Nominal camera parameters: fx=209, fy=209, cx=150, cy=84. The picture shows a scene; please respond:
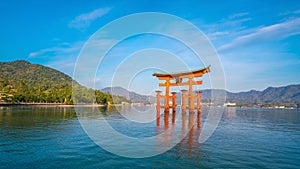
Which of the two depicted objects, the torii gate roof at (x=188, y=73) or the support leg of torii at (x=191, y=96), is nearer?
the torii gate roof at (x=188, y=73)

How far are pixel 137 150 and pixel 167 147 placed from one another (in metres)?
1.49

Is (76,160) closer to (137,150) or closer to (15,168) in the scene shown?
(15,168)

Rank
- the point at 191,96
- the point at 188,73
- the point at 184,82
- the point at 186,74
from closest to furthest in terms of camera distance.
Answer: the point at 191,96, the point at 188,73, the point at 186,74, the point at 184,82

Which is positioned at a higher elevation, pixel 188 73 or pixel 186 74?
pixel 188 73

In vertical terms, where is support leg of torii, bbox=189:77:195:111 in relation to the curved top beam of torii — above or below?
below

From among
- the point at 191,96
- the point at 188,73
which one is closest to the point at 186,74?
the point at 188,73

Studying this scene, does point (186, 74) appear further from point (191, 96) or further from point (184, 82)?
point (191, 96)

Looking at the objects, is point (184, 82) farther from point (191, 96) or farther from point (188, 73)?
point (191, 96)

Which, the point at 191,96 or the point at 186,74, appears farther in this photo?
the point at 186,74

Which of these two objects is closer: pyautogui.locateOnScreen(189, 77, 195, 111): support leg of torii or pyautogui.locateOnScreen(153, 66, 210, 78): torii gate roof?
pyautogui.locateOnScreen(153, 66, 210, 78): torii gate roof

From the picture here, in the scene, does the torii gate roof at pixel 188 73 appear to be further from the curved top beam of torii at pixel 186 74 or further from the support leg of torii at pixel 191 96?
the support leg of torii at pixel 191 96

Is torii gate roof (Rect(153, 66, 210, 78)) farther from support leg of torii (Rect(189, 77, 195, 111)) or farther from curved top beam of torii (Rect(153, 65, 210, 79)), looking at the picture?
support leg of torii (Rect(189, 77, 195, 111))

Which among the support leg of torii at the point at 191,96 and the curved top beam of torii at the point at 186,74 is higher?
the curved top beam of torii at the point at 186,74

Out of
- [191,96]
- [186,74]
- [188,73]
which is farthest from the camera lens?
[186,74]
